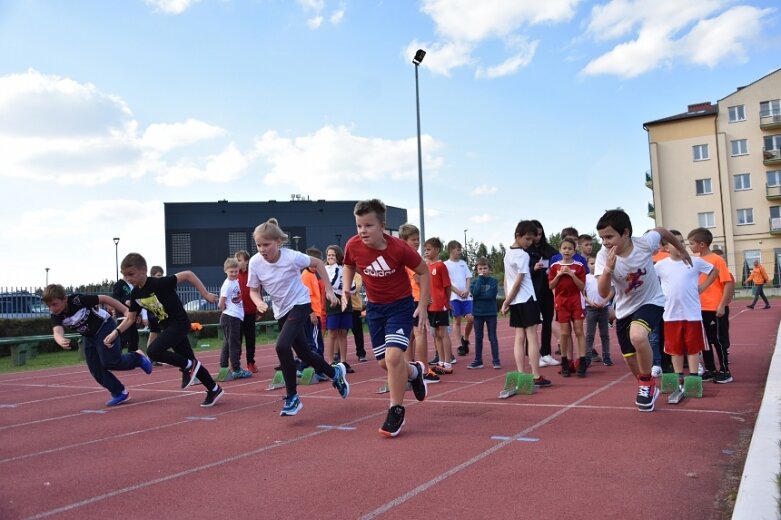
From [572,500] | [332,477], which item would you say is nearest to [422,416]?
[332,477]

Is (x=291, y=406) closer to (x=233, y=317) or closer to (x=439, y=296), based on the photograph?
(x=439, y=296)

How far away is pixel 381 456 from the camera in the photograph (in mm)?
4758

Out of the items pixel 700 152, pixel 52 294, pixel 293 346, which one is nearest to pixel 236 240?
pixel 700 152

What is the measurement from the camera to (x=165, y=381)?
10648 mm

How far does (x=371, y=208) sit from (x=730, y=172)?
2155 inches

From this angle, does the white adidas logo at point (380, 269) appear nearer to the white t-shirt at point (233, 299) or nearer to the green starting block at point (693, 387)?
the green starting block at point (693, 387)

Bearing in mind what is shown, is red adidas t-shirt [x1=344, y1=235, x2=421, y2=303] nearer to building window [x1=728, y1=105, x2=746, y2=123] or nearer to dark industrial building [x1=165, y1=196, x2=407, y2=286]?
dark industrial building [x1=165, y1=196, x2=407, y2=286]

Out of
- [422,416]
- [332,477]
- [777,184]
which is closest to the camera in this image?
[332,477]

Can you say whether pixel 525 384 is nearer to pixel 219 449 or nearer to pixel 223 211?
pixel 219 449

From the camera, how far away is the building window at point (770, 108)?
51.7 m

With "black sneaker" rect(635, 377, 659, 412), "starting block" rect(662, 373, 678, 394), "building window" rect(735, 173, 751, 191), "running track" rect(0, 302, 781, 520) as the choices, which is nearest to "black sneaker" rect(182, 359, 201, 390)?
"running track" rect(0, 302, 781, 520)

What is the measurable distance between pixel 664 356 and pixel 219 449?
5.87 meters

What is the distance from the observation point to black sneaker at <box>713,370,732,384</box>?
766 centimetres

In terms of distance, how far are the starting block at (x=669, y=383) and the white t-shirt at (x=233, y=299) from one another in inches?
256
